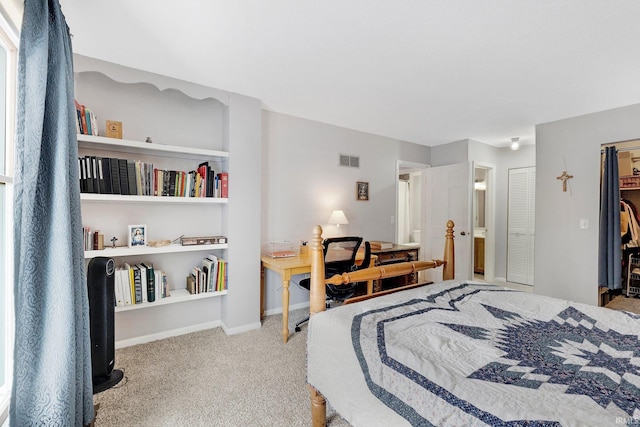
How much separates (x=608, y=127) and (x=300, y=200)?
343 centimetres

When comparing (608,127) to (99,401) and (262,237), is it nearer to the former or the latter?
(262,237)

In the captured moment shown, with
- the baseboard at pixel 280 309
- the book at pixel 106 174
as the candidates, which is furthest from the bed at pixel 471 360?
the baseboard at pixel 280 309

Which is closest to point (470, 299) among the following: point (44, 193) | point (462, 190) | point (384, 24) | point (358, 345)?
point (358, 345)

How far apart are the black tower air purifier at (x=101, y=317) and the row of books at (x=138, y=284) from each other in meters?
0.62

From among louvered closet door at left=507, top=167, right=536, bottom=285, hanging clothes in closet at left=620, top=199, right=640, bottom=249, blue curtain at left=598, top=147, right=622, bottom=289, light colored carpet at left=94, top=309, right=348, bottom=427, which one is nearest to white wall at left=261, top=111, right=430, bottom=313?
light colored carpet at left=94, top=309, right=348, bottom=427

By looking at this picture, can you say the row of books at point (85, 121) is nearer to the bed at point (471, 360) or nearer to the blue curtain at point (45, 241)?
the blue curtain at point (45, 241)

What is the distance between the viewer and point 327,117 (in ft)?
11.7

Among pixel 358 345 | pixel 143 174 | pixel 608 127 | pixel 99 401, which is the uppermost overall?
pixel 608 127

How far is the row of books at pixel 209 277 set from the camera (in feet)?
9.02

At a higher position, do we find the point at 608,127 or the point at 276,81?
the point at 276,81

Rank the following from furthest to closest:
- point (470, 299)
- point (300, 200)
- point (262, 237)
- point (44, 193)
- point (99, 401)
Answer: point (300, 200), point (262, 237), point (99, 401), point (470, 299), point (44, 193)

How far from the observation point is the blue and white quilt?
0.85 metres

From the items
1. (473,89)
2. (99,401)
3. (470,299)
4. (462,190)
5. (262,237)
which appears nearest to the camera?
(470,299)

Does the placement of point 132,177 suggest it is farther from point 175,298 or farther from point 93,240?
point 175,298
